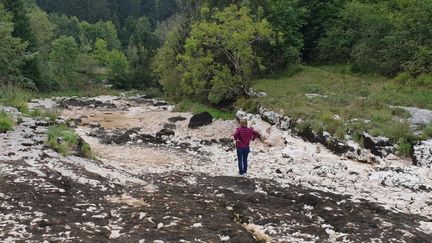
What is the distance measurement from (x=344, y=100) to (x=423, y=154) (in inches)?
389

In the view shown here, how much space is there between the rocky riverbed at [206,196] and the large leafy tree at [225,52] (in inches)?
561

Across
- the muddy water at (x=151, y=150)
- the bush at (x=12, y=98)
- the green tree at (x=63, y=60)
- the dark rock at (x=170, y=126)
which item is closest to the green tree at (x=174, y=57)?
the muddy water at (x=151, y=150)

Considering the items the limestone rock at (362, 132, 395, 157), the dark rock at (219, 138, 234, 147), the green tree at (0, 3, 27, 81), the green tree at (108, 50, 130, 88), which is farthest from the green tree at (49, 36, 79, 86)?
the limestone rock at (362, 132, 395, 157)

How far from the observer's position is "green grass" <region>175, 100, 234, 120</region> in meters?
34.6

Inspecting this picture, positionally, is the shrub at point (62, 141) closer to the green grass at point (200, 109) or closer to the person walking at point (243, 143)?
the person walking at point (243, 143)

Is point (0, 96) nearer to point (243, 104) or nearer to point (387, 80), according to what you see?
point (243, 104)

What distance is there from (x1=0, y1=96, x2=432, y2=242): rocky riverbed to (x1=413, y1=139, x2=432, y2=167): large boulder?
51 centimetres

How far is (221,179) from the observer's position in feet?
54.3

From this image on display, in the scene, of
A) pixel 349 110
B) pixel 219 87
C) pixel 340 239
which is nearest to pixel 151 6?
pixel 219 87

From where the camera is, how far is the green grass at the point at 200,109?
34625 mm

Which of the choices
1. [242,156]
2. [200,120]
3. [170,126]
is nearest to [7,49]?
[170,126]

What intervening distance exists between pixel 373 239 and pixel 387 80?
25157mm

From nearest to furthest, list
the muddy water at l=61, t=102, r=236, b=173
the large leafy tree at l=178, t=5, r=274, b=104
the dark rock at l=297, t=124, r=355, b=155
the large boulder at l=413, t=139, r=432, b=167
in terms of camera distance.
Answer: the large boulder at l=413, t=139, r=432, b=167, the muddy water at l=61, t=102, r=236, b=173, the dark rock at l=297, t=124, r=355, b=155, the large leafy tree at l=178, t=5, r=274, b=104

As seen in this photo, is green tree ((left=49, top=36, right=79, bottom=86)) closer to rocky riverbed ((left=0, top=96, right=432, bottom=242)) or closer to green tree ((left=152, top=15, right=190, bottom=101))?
green tree ((left=152, top=15, right=190, bottom=101))
